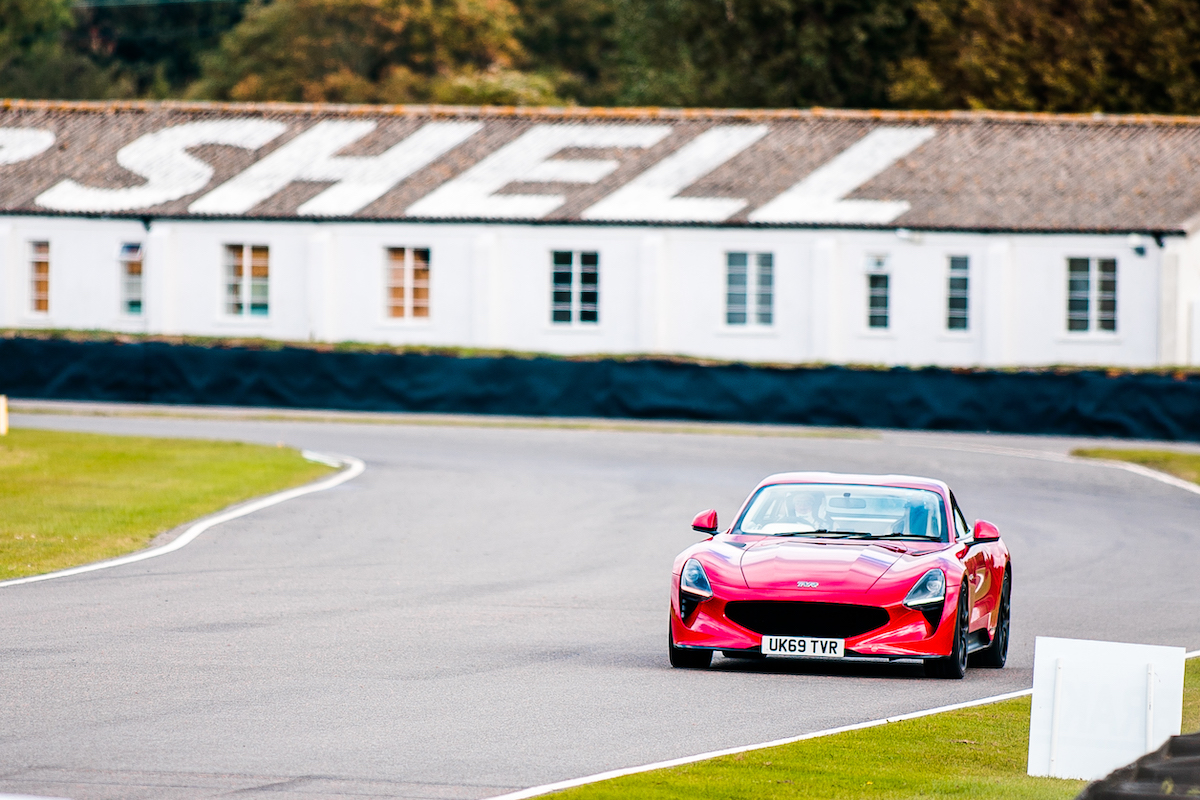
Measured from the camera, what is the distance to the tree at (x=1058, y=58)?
55.3 metres

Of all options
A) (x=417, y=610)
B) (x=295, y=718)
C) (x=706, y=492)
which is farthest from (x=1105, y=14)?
(x=295, y=718)

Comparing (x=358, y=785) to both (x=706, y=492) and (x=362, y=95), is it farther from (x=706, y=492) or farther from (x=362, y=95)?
(x=362, y=95)

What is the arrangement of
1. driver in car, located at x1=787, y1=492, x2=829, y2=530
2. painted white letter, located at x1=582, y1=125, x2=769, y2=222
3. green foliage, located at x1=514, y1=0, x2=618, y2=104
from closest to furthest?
driver in car, located at x1=787, y1=492, x2=829, y2=530, painted white letter, located at x1=582, y1=125, x2=769, y2=222, green foliage, located at x1=514, y1=0, x2=618, y2=104

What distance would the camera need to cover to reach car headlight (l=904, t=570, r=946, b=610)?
12125 millimetres

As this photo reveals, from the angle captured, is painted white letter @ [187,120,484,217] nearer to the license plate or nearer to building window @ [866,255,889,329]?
building window @ [866,255,889,329]

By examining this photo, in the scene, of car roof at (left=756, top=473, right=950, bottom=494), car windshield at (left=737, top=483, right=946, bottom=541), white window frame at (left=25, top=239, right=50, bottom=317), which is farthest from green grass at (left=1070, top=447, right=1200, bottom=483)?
white window frame at (left=25, top=239, right=50, bottom=317)

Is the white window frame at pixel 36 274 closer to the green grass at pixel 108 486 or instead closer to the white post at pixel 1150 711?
the green grass at pixel 108 486

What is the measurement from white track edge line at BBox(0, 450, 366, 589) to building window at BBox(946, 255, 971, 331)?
20.3 metres

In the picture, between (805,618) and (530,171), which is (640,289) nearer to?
(530,171)

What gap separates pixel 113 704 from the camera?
33.9ft

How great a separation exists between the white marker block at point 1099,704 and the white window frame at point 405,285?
39.8 m

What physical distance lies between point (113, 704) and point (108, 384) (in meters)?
32.5

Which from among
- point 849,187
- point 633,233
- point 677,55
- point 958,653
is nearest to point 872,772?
point 958,653

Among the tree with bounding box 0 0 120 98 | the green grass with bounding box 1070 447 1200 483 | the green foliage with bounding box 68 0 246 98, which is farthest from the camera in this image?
the green foliage with bounding box 68 0 246 98
